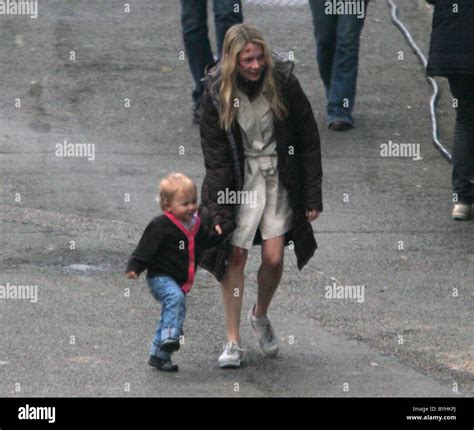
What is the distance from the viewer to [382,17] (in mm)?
15000

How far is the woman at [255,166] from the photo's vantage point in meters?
7.32

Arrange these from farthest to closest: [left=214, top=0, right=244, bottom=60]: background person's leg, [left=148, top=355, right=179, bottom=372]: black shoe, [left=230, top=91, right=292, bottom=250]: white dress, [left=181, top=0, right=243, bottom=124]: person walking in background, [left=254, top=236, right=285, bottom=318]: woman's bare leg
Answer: [left=181, top=0, right=243, bottom=124]: person walking in background → [left=214, top=0, right=244, bottom=60]: background person's leg → [left=254, top=236, right=285, bottom=318]: woman's bare leg → [left=230, top=91, right=292, bottom=250]: white dress → [left=148, top=355, right=179, bottom=372]: black shoe

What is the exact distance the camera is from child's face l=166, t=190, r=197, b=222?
7.27 metres

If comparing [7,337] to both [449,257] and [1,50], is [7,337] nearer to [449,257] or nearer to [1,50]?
[449,257]

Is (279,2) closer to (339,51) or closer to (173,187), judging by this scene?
(339,51)

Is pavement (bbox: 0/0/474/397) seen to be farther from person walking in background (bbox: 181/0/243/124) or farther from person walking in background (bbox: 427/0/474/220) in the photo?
person walking in background (bbox: 181/0/243/124)

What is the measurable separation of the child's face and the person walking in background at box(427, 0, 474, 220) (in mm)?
3075

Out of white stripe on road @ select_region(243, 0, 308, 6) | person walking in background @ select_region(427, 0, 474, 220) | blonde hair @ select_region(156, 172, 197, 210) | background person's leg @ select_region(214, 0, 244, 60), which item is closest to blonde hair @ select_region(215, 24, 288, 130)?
blonde hair @ select_region(156, 172, 197, 210)

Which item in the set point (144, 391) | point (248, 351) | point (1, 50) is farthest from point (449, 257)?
point (1, 50)

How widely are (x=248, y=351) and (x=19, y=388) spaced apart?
1.38 m

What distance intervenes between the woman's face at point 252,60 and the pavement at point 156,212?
4.84 ft

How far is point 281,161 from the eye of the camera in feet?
24.4

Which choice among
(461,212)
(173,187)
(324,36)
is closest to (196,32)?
(324,36)

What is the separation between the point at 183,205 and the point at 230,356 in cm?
80
